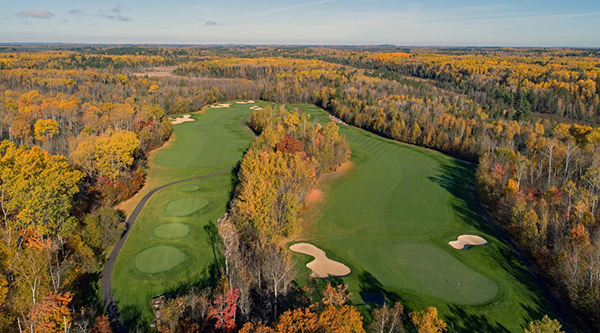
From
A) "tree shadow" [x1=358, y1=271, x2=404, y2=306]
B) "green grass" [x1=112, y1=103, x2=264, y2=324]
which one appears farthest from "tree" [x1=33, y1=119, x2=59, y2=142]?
"tree shadow" [x1=358, y1=271, x2=404, y2=306]

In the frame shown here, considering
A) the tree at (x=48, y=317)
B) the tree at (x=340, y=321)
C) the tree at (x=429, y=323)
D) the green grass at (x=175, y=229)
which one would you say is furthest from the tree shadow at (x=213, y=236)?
the tree at (x=429, y=323)

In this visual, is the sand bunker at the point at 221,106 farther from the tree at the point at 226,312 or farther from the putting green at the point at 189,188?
the tree at the point at 226,312

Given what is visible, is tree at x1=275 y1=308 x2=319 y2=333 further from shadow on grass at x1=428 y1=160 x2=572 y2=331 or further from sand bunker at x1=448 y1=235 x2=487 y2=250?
sand bunker at x1=448 y1=235 x2=487 y2=250

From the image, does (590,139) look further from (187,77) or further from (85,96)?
(187,77)

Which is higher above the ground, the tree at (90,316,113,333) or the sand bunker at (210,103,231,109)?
the sand bunker at (210,103,231,109)

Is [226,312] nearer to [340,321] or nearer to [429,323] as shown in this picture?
[340,321]
